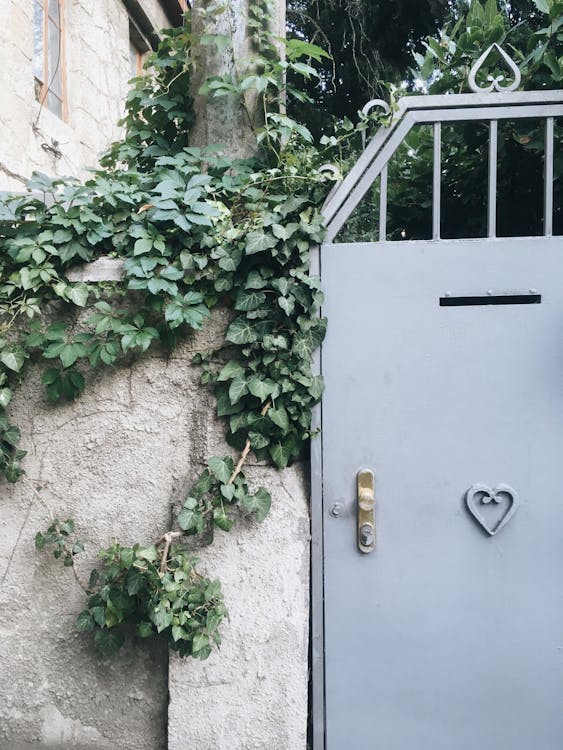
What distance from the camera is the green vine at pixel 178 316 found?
1983mm

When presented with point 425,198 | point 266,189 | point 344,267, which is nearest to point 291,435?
point 344,267

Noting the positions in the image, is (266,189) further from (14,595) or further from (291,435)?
(14,595)

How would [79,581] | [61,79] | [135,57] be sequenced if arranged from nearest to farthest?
[79,581]
[61,79]
[135,57]

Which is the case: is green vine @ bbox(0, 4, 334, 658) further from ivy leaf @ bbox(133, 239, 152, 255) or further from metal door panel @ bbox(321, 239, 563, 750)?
metal door panel @ bbox(321, 239, 563, 750)

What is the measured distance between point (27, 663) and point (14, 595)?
29 cm

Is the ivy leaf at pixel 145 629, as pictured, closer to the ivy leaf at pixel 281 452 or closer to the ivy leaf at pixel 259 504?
the ivy leaf at pixel 259 504

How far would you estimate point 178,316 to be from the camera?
1.94m

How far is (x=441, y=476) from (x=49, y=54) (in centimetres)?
486

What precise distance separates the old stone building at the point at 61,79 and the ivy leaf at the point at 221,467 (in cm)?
240

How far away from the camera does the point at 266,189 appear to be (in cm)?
214

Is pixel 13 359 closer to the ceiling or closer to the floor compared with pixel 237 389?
closer to the ceiling

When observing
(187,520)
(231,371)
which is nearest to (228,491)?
(187,520)

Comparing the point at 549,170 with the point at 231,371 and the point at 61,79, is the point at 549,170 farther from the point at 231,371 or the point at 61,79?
the point at 61,79

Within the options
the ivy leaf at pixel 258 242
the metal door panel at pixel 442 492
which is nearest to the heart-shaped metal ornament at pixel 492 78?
the metal door panel at pixel 442 492
